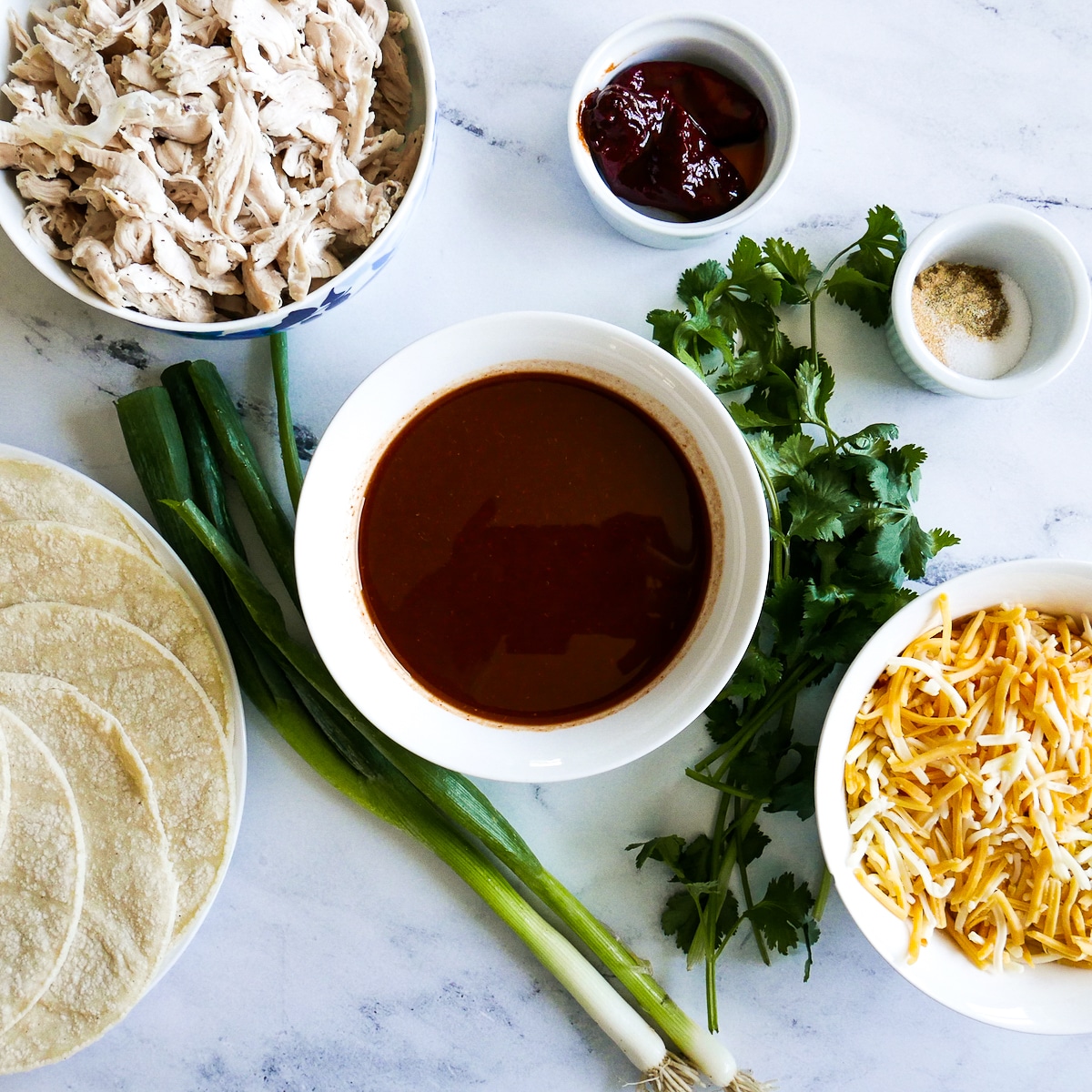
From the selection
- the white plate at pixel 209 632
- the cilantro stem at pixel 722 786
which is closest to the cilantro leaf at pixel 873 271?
the cilantro stem at pixel 722 786

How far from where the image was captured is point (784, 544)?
1.63 m

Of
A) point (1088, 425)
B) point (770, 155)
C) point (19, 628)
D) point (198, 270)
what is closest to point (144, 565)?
point (19, 628)

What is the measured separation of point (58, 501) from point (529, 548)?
93cm

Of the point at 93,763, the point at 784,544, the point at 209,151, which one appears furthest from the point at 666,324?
the point at 93,763

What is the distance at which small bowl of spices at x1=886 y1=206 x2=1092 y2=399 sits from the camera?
165 cm

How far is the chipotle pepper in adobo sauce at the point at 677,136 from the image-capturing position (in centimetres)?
165

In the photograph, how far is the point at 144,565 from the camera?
1703 millimetres

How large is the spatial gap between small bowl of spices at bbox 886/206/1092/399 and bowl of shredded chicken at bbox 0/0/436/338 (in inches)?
37.7

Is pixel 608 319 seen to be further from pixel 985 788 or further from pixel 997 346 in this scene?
pixel 985 788

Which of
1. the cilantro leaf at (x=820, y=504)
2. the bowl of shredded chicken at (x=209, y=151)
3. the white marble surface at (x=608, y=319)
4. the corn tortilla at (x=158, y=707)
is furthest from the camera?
the white marble surface at (x=608, y=319)

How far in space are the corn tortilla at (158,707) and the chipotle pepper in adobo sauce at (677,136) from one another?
49.7 inches

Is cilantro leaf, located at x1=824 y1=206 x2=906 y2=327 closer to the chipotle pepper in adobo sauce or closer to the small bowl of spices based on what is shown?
the small bowl of spices

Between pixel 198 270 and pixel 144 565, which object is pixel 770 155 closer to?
pixel 198 270

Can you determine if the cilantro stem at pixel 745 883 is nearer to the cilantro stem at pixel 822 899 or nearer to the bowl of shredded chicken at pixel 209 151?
the cilantro stem at pixel 822 899
